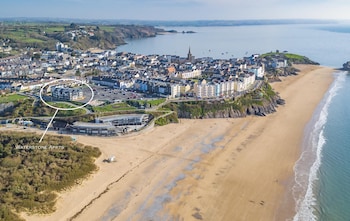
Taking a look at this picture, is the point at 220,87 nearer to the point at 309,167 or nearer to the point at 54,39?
the point at 309,167

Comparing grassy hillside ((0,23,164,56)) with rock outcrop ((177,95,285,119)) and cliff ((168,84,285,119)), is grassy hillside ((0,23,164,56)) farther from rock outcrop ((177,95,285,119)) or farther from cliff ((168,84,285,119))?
rock outcrop ((177,95,285,119))

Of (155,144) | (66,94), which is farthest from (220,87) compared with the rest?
(66,94)

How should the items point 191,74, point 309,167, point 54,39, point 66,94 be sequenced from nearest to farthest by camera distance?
point 309,167, point 66,94, point 191,74, point 54,39

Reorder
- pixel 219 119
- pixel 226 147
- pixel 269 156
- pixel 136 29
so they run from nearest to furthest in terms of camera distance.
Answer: pixel 269 156, pixel 226 147, pixel 219 119, pixel 136 29

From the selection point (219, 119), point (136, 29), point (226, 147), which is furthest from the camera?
point (136, 29)

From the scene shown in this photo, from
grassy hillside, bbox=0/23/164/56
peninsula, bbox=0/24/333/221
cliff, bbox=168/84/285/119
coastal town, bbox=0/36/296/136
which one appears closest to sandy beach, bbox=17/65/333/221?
peninsula, bbox=0/24/333/221

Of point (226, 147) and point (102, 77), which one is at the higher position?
point (102, 77)

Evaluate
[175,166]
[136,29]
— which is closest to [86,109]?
[175,166]

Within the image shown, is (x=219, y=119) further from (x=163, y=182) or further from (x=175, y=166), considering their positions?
(x=163, y=182)
